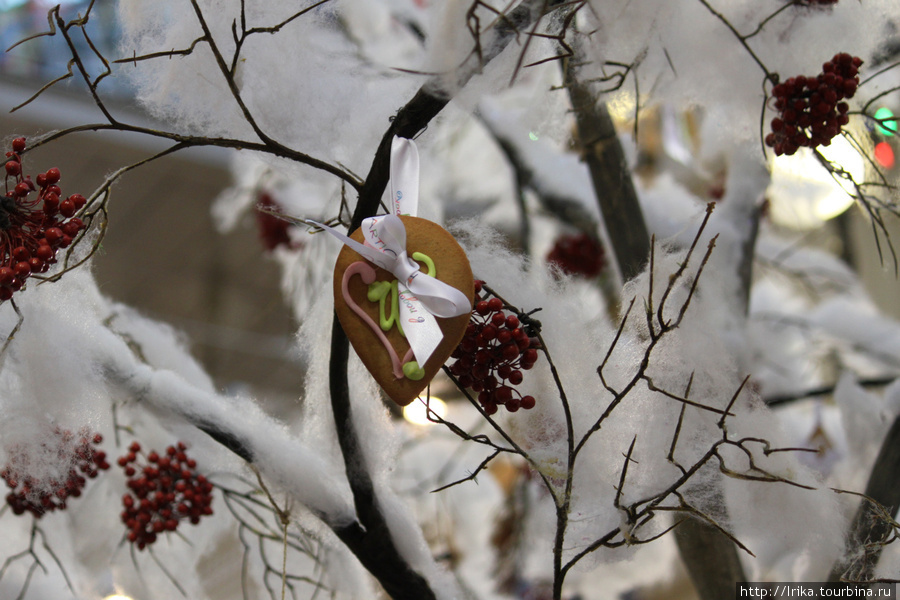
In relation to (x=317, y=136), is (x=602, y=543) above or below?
below

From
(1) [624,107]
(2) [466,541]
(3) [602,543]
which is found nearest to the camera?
(3) [602,543]

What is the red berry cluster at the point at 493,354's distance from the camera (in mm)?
317

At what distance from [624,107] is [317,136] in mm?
296

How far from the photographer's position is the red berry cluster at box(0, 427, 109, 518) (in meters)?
0.37

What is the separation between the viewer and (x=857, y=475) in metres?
0.66

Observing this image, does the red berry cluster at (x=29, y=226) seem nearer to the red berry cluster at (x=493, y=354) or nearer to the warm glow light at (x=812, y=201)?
the red berry cluster at (x=493, y=354)

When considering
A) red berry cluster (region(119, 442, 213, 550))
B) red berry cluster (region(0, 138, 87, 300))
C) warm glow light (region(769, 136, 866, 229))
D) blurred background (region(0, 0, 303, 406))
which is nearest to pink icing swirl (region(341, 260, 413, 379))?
red berry cluster (region(0, 138, 87, 300))

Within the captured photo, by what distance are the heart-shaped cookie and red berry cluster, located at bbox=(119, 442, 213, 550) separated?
0.25 m

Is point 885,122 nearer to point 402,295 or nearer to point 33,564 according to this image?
point 402,295

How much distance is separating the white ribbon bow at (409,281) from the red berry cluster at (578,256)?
1.64 ft

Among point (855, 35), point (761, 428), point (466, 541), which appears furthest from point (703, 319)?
point (466, 541)

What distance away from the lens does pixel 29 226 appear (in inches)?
11.6

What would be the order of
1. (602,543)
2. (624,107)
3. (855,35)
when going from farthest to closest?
(624,107) < (855,35) < (602,543)

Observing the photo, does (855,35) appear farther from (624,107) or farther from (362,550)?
(362,550)
